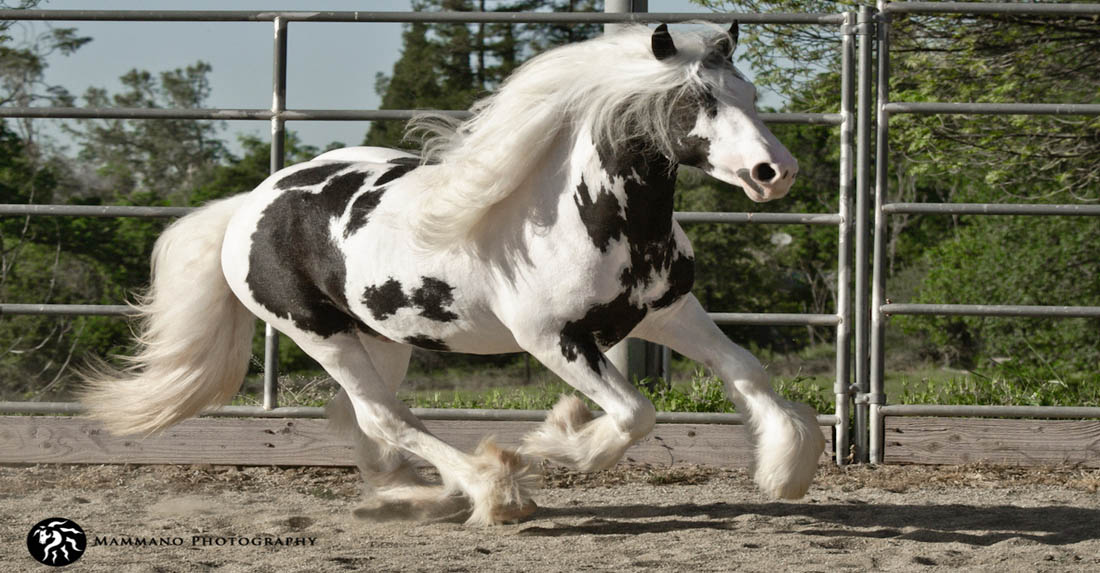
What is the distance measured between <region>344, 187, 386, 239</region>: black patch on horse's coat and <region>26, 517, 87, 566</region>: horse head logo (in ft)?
3.73

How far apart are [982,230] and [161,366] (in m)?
8.27

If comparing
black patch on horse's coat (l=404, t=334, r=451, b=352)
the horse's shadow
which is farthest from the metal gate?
black patch on horse's coat (l=404, t=334, r=451, b=352)

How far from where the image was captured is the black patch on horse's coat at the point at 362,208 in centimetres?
338

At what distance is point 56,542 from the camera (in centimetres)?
324

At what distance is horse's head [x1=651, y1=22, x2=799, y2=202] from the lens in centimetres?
273

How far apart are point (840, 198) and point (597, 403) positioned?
6.04ft

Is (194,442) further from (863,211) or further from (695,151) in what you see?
(863,211)

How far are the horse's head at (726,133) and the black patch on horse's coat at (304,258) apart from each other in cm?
108

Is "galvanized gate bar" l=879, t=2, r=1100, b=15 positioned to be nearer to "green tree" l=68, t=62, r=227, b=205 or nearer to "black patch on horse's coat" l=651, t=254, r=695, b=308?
"black patch on horse's coat" l=651, t=254, r=695, b=308

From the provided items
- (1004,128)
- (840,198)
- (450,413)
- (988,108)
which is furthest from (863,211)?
(1004,128)

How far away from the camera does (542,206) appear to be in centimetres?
312

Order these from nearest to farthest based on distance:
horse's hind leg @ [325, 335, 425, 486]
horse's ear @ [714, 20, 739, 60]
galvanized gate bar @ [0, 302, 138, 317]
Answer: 1. horse's ear @ [714, 20, 739, 60]
2. horse's hind leg @ [325, 335, 425, 486]
3. galvanized gate bar @ [0, 302, 138, 317]

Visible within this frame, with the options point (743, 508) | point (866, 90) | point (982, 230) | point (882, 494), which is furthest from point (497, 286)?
point (982, 230)

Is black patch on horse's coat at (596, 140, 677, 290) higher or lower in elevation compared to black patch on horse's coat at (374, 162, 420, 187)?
lower
